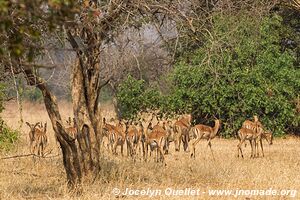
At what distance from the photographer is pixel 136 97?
24.9 meters

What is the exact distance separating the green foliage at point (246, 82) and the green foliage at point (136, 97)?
1.78 m

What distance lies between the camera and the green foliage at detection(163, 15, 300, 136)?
21.6 meters

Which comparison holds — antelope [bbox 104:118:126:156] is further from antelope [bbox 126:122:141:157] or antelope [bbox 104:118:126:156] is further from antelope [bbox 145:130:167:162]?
antelope [bbox 145:130:167:162]

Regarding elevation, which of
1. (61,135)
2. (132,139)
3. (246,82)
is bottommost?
(132,139)

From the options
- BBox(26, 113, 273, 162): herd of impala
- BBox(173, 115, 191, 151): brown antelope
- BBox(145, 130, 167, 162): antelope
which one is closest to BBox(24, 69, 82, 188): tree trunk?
BBox(26, 113, 273, 162): herd of impala

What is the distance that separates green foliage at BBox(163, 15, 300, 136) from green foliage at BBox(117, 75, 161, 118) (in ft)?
5.84

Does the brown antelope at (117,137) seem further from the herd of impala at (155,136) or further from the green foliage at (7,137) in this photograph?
the green foliage at (7,137)

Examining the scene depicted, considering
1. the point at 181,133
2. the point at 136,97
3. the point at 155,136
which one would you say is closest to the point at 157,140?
the point at 155,136

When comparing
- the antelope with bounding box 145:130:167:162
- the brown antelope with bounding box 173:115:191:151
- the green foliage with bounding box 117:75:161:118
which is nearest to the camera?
the antelope with bounding box 145:130:167:162

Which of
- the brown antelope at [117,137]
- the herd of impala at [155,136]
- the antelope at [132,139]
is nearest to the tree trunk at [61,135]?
the herd of impala at [155,136]

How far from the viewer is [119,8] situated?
32.1 feet

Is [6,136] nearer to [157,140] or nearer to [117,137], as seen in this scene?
[117,137]

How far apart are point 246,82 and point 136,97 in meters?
5.24

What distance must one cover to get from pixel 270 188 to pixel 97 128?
10.3 feet
